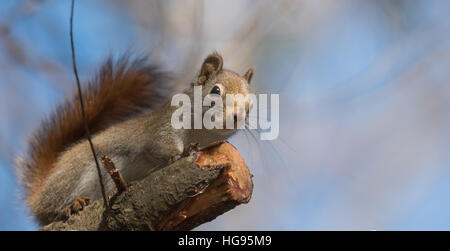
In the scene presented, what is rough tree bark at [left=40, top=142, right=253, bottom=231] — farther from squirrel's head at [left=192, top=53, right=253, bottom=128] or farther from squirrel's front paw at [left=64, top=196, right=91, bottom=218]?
squirrel's head at [left=192, top=53, right=253, bottom=128]

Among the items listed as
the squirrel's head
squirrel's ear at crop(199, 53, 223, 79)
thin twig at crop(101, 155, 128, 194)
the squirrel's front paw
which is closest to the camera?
thin twig at crop(101, 155, 128, 194)

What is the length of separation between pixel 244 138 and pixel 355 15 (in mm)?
794

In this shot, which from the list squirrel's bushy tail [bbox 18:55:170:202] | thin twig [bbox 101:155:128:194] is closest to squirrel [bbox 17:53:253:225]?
squirrel's bushy tail [bbox 18:55:170:202]

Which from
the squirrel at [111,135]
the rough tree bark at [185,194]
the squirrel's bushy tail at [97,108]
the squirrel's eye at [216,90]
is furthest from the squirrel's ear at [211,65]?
the rough tree bark at [185,194]

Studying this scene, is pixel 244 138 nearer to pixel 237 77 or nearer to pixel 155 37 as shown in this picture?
pixel 237 77

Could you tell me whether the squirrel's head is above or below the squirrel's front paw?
above

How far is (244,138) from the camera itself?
1801 mm

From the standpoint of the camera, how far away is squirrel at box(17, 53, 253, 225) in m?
1.58

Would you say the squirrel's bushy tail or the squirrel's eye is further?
the squirrel's bushy tail

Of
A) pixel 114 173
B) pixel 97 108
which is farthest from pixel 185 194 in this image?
pixel 97 108

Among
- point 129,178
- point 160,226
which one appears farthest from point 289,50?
point 160,226

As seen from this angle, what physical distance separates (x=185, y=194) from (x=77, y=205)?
43 centimetres

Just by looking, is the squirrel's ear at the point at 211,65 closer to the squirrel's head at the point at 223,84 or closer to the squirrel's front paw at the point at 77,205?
the squirrel's head at the point at 223,84

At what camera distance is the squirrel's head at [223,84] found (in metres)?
1.54
